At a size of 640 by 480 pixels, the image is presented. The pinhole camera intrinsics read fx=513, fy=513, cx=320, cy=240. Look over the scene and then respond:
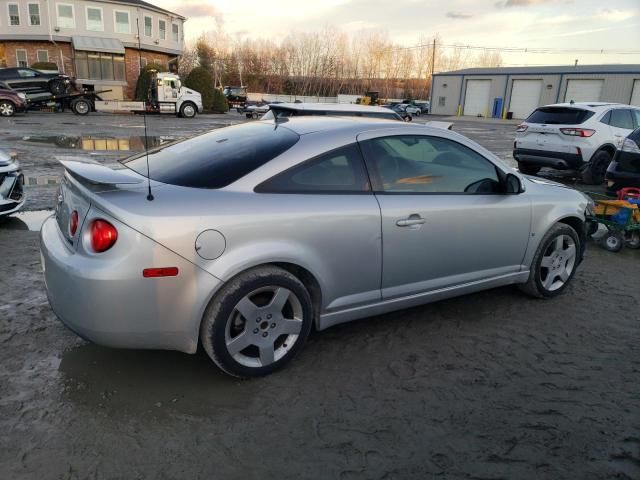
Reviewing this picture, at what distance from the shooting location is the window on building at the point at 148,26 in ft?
141

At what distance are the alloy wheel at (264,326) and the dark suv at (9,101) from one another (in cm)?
2589

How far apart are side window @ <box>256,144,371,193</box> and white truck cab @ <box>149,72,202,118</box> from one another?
94.1 feet

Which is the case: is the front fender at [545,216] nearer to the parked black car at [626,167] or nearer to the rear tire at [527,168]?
the parked black car at [626,167]

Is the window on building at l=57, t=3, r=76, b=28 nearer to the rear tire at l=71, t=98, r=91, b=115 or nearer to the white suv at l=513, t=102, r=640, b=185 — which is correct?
the rear tire at l=71, t=98, r=91, b=115

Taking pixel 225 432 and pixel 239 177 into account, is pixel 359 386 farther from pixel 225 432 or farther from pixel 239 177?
pixel 239 177

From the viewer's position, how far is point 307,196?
311cm

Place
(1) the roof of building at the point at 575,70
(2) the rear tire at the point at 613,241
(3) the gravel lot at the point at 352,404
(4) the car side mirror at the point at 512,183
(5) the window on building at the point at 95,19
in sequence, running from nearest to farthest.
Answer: (3) the gravel lot at the point at 352,404
(4) the car side mirror at the point at 512,183
(2) the rear tire at the point at 613,241
(5) the window on building at the point at 95,19
(1) the roof of building at the point at 575,70

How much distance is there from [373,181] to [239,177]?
35.5 inches

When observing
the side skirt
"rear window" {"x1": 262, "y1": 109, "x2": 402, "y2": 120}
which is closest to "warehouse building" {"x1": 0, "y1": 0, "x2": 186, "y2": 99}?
"rear window" {"x1": 262, "y1": 109, "x2": 402, "y2": 120}

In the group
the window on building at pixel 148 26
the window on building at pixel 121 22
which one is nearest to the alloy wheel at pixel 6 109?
the window on building at pixel 121 22

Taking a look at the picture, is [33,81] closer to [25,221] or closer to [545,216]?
[25,221]

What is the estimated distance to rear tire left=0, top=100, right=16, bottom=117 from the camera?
23.8 m

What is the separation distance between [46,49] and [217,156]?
4485 cm

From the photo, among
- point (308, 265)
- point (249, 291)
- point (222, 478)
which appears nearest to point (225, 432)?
point (222, 478)
